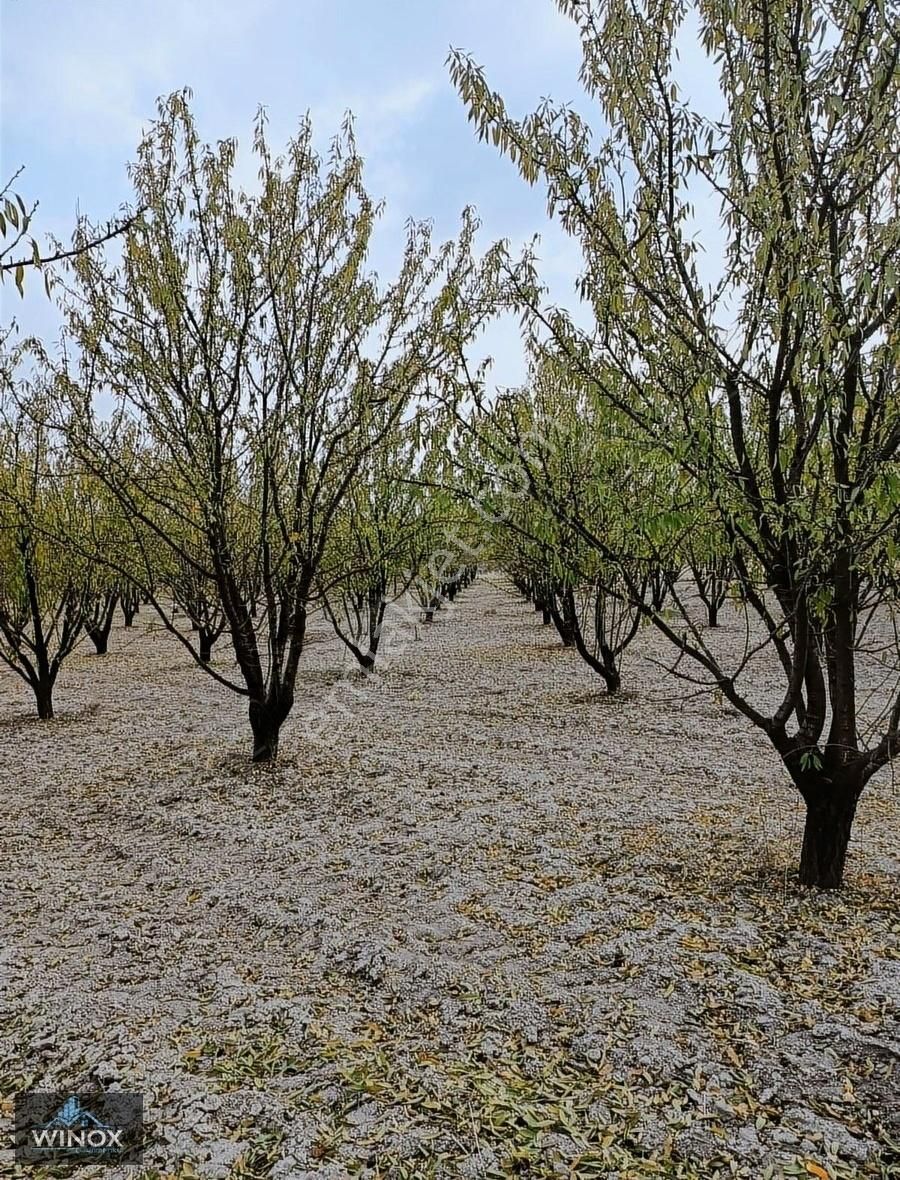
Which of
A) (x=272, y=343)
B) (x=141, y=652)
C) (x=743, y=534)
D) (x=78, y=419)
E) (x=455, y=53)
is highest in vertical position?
(x=455, y=53)

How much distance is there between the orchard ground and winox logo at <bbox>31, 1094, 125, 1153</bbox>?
0.26ft

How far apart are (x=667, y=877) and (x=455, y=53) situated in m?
3.50

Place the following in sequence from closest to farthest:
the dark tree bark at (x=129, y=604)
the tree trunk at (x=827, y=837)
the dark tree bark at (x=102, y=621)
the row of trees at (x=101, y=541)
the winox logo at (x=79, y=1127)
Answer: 1. the winox logo at (x=79, y=1127)
2. the tree trunk at (x=827, y=837)
3. the row of trees at (x=101, y=541)
4. the dark tree bark at (x=102, y=621)
5. the dark tree bark at (x=129, y=604)

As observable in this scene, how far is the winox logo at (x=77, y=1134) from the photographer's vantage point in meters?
1.93

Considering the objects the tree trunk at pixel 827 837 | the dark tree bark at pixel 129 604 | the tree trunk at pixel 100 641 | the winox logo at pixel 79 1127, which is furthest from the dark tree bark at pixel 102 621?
the tree trunk at pixel 827 837

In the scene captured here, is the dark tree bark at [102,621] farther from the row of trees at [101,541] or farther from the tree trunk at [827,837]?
the tree trunk at [827,837]

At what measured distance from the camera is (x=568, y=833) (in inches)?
155

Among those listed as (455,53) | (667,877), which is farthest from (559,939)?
(455,53)

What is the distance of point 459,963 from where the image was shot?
273 cm

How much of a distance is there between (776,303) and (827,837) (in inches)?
85.5

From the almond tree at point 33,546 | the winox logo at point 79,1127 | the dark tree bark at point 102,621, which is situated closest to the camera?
the winox logo at point 79,1127

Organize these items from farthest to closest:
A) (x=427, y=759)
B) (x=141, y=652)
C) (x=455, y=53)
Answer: (x=141, y=652), (x=427, y=759), (x=455, y=53)

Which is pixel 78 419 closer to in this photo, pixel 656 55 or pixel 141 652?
pixel 656 55

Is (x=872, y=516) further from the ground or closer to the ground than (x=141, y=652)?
further from the ground
